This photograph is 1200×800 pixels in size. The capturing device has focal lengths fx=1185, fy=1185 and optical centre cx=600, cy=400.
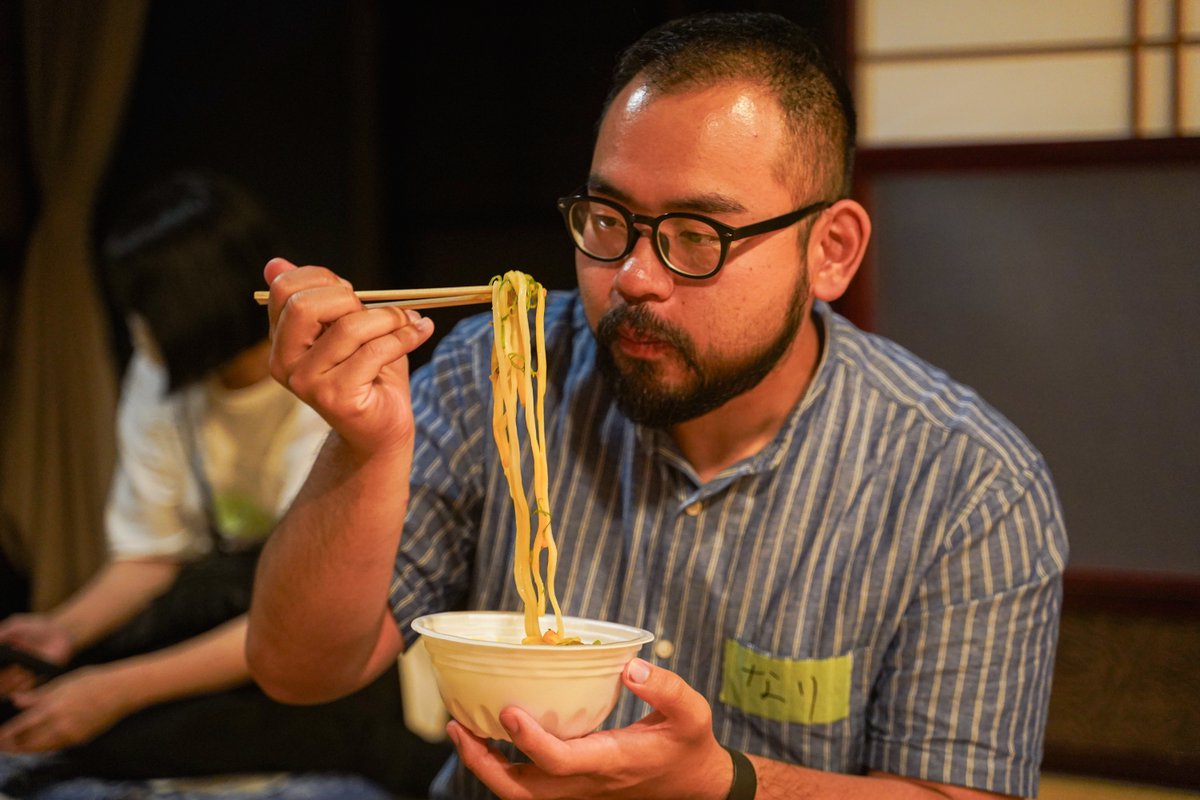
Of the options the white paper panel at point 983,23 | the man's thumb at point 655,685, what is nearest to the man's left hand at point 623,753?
the man's thumb at point 655,685

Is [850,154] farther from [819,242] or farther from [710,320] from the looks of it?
[710,320]

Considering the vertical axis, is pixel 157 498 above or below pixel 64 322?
below

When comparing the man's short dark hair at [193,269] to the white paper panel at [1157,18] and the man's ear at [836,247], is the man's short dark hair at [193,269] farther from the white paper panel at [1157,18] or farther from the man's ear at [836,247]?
the white paper panel at [1157,18]

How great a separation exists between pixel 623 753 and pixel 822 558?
54 cm

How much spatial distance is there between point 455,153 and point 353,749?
2189 millimetres

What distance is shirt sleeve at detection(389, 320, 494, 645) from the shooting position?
173 cm

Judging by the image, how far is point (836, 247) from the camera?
173cm

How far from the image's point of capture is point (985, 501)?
1.59m

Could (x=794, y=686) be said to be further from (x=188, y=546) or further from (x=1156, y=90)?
(x=1156, y=90)

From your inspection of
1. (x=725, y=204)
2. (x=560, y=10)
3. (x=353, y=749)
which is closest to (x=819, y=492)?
(x=725, y=204)

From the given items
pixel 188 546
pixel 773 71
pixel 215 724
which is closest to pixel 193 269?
pixel 188 546

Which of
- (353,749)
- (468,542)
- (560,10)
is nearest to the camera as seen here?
(468,542)

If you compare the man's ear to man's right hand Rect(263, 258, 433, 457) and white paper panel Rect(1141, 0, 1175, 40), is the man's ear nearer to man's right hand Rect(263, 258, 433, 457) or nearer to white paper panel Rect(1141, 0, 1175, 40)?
man's right hand Rect(263, 258, 433, 457)

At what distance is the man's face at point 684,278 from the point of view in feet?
4.96
